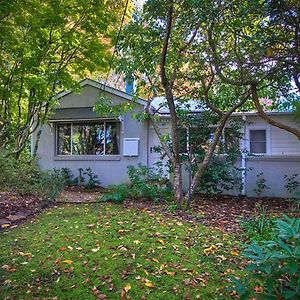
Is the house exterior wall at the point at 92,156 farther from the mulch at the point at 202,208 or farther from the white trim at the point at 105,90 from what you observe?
the mulch at the point at 202,208

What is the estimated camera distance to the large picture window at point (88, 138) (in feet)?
43.1

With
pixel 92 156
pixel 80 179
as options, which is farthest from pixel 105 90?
pixel 80 179

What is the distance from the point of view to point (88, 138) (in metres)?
13.4

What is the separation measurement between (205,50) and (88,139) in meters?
6.64

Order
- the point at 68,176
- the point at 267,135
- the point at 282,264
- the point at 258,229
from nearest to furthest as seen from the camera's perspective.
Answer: the point at 282,264 < the point at 258,229 < the point at 267,135 < the point at 68,176

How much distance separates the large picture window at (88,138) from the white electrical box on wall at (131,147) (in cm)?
57

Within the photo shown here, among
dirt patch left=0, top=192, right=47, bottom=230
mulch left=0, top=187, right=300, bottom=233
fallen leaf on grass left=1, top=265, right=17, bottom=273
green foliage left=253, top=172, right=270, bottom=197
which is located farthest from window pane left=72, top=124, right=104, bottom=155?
fallen leaf on grass left=1, top=265, right=17, bottom=273

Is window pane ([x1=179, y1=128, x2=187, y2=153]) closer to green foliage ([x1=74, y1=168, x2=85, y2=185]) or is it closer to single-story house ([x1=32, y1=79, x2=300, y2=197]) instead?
single-story house ([x1=32, y1=79, x2=300, y2=197])

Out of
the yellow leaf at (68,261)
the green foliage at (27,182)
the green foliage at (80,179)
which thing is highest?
the green foliage at (27,182)

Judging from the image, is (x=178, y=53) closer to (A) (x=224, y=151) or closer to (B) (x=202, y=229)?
(A) (x=224, y=151)

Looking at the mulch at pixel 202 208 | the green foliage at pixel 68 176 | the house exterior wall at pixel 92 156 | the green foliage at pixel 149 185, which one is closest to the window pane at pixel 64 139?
the house exterior wall at pixel 92 156

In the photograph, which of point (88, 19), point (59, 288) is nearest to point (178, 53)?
point (88, 19)

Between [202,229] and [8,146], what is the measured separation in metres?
8.11

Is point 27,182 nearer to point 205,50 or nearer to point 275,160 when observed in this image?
point 205,50
